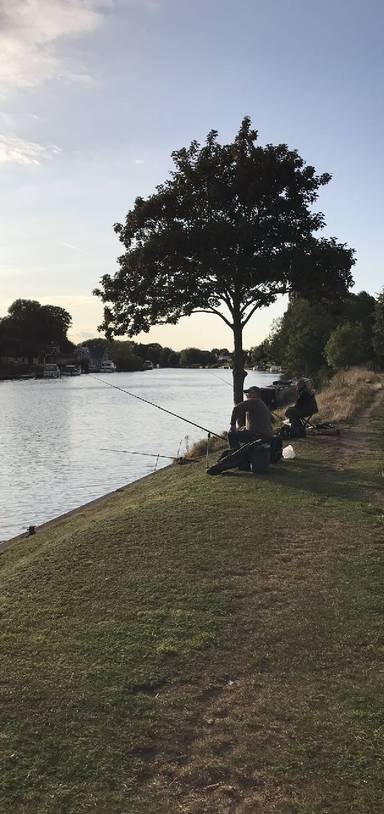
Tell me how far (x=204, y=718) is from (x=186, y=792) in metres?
0.67

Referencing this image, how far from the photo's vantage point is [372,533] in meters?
8.16

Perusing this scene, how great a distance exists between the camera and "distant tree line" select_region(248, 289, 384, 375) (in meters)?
63.6

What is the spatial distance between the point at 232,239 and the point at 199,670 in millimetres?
16528

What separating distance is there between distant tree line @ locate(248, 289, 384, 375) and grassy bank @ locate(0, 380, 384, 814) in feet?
150

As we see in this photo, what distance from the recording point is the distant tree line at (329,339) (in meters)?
63.6

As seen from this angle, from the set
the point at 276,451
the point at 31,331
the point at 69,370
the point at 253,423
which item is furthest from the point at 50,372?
the point at 253,423

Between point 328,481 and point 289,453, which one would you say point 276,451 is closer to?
point 289,453

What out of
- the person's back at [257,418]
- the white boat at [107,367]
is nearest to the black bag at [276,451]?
the person's back at [257,418]

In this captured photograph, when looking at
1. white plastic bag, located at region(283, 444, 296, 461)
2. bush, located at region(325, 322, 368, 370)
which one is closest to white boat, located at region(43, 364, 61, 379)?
bush, located at region(325, 322, 368, 370)

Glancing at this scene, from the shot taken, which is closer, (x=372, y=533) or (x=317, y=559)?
(x=317, y=559)

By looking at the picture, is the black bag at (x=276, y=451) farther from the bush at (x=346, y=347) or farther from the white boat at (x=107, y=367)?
the white boat at (x=107, y=367)

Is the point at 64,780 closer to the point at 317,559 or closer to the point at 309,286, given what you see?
the point at 317,559

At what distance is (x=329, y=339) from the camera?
72188mm

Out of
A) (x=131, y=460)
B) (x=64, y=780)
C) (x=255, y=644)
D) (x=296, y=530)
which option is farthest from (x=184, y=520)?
(x=131, y=460)
